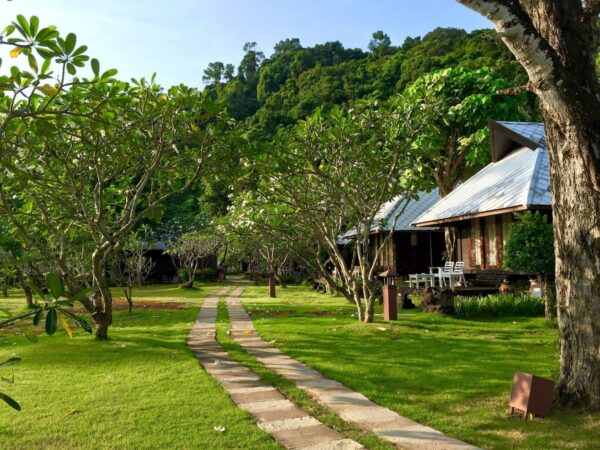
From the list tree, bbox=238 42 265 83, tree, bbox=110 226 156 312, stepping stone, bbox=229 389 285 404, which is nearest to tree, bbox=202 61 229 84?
tree, bbox=238 42 265 83

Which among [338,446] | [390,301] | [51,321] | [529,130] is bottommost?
[338,446]

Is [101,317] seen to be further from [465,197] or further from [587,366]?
[465,197]

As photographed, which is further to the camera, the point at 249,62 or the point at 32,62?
the point at 249,62

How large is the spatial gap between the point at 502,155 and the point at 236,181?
48.0 ft

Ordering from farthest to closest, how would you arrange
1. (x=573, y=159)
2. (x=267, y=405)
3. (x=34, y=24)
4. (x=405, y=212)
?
(x=405, y=212), (x=267, y=405), (x=573, y=159), (x=34, y=24)

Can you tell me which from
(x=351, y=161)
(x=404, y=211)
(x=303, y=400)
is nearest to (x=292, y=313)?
(x=351, y=161)

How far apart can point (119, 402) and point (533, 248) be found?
9.91 m

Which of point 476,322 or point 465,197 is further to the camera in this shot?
point 465,197

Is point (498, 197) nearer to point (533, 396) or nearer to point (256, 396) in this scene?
point (533, 396)

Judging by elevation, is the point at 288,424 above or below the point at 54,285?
below

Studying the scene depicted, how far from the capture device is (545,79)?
16.4 feet

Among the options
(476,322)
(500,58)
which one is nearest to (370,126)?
(476,322)

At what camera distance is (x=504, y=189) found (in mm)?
17203

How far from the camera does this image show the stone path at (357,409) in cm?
447
